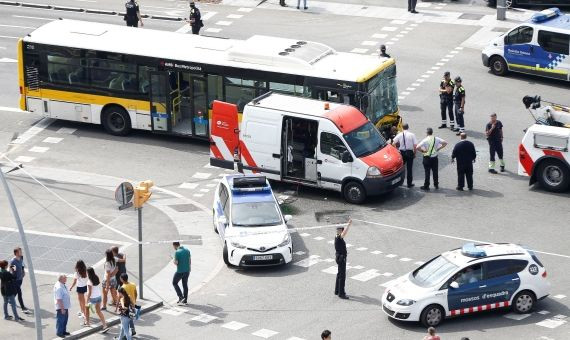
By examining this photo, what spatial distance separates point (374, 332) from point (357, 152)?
27.3 feet

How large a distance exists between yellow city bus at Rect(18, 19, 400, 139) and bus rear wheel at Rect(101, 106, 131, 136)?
31mm

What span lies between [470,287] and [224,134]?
11242 mm

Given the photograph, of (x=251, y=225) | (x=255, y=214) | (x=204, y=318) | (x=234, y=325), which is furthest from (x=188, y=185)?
(x=234, y=325)

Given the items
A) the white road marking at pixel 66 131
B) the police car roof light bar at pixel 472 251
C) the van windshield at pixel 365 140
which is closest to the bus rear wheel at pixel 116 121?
the white road marking at pixel 66 131


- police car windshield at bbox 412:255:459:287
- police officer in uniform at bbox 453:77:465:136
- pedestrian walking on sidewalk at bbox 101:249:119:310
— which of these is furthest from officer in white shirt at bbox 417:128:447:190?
pedestrian walking on sidewalk at bbox 101:249:119:310

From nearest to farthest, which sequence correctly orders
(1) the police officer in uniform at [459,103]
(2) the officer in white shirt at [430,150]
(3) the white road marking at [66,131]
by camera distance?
(2) the officer in white shirt at [430,150] < (1) the police officer in uniform at [459,103] < (3) the white road marking at [66,131]

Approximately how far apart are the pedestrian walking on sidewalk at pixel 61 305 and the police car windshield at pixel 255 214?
5.31 metres

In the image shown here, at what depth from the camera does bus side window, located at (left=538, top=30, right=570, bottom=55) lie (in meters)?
43.9

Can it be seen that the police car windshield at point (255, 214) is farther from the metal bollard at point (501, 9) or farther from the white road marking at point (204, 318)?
the metal bollard at point (501, 9)

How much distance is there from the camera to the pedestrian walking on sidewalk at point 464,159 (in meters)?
35.7

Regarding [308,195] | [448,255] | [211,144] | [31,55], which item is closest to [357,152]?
[308,195]

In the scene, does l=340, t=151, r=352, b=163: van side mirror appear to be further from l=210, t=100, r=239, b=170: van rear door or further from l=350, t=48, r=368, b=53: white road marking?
l=350, t=48, r=368, b=53: white road marking

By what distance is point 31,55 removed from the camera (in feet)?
135

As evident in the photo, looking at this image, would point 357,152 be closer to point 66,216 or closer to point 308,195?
point 308,195
